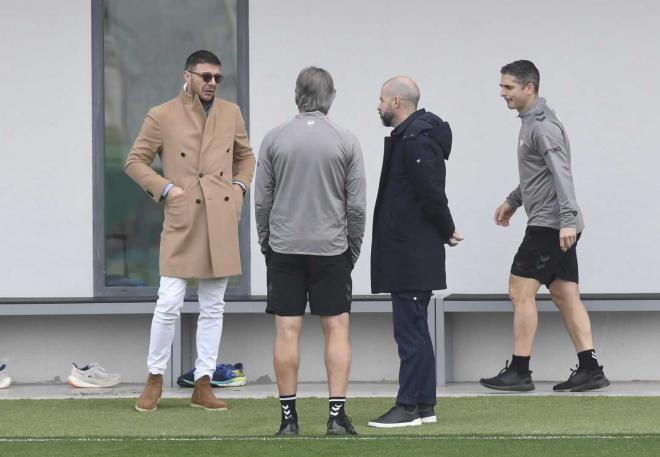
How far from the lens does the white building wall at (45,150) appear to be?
372 inches

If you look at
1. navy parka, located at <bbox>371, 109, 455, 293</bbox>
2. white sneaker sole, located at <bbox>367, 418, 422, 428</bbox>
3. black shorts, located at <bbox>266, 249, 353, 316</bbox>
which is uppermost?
navy parka, located at <bbox>371, 109, 455, 293</bbox>

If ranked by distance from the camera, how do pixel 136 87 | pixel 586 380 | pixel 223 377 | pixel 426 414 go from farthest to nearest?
pixel 136 87
pixel 223 377
pixel 586 380
pixel 426 414

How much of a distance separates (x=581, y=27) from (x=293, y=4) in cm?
178

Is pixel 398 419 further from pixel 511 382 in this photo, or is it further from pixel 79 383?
pixel 79 383

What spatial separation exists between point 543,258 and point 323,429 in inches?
76.1

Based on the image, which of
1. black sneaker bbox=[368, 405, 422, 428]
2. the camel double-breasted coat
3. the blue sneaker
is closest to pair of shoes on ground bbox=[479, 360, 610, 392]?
black sneaker bbox=[368, 405, 422, 428]

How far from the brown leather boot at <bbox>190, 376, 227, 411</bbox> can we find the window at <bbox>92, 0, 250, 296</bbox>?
1583mm

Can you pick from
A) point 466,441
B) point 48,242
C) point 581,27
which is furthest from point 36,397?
point 581,27

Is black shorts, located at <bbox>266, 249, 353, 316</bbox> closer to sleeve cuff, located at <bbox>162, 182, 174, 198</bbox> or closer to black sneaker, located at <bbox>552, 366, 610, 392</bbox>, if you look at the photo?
sleeve cuff, located at <bbox>162, 182, 174, 198</bbox>

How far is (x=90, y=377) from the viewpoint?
353 inches

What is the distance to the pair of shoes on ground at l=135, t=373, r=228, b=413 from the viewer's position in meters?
7.83

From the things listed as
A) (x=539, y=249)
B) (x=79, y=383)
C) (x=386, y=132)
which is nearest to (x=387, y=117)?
(x=539, y=249)

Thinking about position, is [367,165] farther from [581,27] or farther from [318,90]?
[318,90]

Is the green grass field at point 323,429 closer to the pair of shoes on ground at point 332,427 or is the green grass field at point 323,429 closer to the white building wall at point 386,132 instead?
the pair of shoes on ground at point 332,427
